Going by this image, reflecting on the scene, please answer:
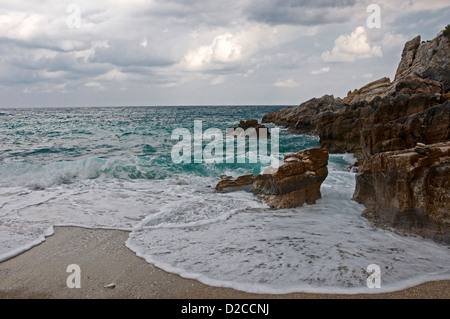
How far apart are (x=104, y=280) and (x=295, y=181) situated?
17.6ft

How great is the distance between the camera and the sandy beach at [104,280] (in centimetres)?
394

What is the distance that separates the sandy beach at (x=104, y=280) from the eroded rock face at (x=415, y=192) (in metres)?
Answer: 1.70

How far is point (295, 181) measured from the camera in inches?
318

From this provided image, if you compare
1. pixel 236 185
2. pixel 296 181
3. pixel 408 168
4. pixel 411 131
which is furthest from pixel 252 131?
pixel 408 168

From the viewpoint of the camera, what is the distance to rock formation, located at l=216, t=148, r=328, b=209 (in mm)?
8031

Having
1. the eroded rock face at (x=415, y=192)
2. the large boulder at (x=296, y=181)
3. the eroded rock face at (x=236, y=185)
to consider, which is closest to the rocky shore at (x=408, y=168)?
the eroded rock face at (x=415, y=192)

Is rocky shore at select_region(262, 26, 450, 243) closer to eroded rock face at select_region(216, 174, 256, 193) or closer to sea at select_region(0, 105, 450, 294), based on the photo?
sea at select_region(0, 105, 450, 294)

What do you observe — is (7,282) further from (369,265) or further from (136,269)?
(369,265)

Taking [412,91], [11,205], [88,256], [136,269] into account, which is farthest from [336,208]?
[412,91]

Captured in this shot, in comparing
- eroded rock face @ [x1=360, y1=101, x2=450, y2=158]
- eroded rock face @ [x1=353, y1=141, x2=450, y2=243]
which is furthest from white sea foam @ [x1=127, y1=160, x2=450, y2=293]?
eroded rock face @ [x1=360, y1=101, x2=450, y2=158]

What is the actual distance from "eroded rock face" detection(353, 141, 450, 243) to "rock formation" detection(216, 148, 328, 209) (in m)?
1.93

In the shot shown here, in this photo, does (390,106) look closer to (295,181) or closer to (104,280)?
(295,181)

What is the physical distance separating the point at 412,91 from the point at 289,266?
18164 mm

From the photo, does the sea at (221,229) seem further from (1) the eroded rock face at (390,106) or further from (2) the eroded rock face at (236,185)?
(1) the eroded rock face at (390,106)
